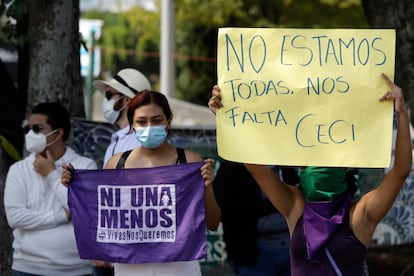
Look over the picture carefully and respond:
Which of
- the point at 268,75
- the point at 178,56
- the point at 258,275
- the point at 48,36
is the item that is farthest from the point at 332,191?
the point at 178,56

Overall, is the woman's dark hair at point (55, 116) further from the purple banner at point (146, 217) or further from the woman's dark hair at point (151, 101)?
the woman's dark hair at point (151, 101)

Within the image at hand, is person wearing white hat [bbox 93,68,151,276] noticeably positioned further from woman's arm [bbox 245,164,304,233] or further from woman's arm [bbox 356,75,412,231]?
woman's arm [bbox 356,75,412,231]

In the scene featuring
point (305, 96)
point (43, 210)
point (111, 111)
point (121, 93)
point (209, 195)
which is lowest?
point (43, 210)

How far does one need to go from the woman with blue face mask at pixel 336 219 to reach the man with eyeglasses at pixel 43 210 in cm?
152

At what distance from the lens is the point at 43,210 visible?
5480 mm

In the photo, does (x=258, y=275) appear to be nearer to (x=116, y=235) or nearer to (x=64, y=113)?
(x=116, y=235)

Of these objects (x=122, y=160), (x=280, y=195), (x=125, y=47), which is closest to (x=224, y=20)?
(x=125, y=47)

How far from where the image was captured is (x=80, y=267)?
5504 mm

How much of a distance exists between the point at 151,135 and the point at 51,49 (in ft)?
7.52

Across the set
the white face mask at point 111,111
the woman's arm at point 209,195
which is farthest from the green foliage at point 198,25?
the woman's arm at point 209,195

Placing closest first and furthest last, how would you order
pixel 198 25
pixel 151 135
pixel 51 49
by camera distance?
1. pixel 151 135
2. pixel 51 49
3. pixel 198 25

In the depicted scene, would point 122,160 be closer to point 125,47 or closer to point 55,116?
point 55,116

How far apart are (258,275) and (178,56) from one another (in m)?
22.9

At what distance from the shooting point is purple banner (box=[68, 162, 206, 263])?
4.82 metres
